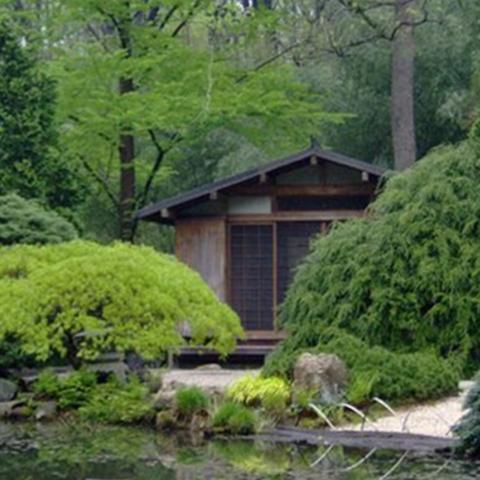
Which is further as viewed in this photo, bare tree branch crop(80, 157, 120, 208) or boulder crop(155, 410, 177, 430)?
bare tree branch crop(80, 157, 120, 208)

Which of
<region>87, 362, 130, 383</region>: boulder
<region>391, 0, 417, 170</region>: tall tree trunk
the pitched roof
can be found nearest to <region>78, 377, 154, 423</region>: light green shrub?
<region>87, 362, 130, 383</region>: boulder

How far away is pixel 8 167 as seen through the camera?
23422 millimetres

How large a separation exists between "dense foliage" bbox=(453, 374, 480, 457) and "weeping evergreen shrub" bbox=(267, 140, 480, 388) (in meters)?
3.95

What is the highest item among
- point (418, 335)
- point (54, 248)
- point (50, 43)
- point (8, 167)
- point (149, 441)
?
point (50, 43)

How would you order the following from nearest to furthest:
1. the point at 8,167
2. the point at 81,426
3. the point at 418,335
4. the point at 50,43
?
the point at 81,426 → the point at 418,335 → the point at 8,167 → the point at 50,43

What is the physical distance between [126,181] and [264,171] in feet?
18.5

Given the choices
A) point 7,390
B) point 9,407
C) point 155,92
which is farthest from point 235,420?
point 155,92

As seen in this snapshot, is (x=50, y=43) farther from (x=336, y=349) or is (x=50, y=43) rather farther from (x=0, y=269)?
(x=336, y=349)

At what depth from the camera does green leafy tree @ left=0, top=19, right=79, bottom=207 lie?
2327 centimetres

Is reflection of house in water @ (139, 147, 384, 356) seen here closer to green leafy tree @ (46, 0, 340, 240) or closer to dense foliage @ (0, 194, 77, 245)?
green leafy tree @ (46, 0, 340, 240)

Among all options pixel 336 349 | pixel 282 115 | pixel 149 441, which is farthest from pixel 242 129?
pixel 149 441

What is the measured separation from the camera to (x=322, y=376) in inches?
614

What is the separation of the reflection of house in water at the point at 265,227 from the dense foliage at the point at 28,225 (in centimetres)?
287

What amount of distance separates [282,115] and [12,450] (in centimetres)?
1408
